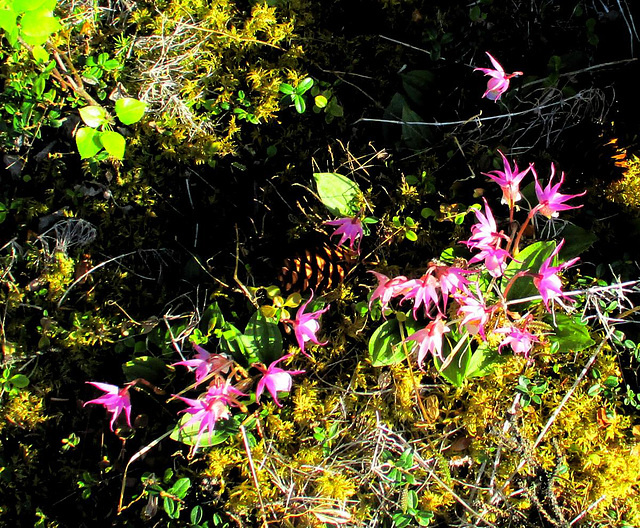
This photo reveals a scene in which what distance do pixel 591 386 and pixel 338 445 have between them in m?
0.73

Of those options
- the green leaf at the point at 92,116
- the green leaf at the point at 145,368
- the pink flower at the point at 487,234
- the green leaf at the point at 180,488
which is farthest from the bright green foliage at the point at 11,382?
the pink flower at the point at 487,234

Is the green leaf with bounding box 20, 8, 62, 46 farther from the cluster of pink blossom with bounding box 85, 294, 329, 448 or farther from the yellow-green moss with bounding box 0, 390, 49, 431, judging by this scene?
the yellow-green moss with bounding box 0, 390, 49, 431

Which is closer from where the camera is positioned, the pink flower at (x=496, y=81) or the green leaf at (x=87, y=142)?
the green leaf at (x=87, y=142)

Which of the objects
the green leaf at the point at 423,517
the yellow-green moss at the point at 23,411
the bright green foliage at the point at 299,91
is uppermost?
the bright green foliage at the point at 299,91

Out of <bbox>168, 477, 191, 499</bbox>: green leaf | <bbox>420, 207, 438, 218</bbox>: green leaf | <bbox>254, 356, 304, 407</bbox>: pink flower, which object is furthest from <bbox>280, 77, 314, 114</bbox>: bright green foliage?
<bbox>168, 477, 191, 499</bbox>: green leaf

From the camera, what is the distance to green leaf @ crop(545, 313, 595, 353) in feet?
4.42

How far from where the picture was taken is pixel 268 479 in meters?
1.41

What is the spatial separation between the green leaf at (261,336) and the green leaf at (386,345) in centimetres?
24

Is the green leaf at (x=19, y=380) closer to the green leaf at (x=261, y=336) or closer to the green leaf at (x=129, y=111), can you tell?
the green leaf at (x=261, y=336)

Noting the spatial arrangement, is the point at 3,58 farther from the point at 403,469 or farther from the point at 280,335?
the point at 403,469

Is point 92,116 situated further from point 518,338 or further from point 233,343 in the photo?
point 518,338

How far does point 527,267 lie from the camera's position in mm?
1380

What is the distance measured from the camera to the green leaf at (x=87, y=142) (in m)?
1.19

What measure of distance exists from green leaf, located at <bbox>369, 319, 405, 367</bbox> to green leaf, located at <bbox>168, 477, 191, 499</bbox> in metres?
0.56
